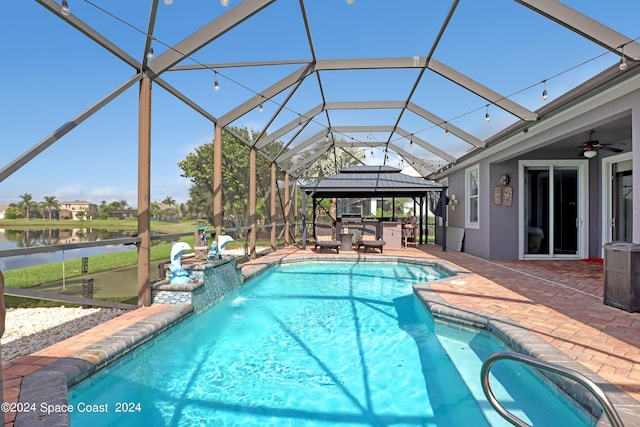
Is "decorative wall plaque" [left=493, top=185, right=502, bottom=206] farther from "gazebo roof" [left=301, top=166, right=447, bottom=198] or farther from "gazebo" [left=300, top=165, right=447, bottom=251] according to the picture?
"gazebo roof" [left=301, top=166, right=447, bottom=198]

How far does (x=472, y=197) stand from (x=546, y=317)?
25.1 ft

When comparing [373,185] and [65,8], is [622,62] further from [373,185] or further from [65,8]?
[373,185]

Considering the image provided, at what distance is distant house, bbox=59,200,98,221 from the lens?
9266 millimetres

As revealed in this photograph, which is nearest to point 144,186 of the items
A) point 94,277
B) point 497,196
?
point 94,277

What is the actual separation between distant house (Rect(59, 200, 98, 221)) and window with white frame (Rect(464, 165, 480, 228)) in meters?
11.2

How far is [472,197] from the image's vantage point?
11.4m

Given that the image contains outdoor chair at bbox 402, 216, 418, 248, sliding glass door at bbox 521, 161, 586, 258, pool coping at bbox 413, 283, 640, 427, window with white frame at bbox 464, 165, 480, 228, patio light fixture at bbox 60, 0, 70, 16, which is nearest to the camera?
pool coping at bbox 413, 283, 640, 427

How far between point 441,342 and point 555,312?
1531 millimetres

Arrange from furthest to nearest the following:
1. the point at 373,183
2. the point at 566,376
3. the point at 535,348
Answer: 1. the point at 373,183
2. the point at 535,348
3. the point at 566,376

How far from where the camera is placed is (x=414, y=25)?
7012mm

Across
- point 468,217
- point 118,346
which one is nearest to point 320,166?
point 468,217

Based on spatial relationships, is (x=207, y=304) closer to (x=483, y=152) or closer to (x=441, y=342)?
(x=441, y=342)

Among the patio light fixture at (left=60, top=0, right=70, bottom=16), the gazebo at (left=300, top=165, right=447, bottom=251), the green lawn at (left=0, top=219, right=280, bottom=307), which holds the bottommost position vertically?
the green lawn at (left=0, top=219, right=280, bottom=307)

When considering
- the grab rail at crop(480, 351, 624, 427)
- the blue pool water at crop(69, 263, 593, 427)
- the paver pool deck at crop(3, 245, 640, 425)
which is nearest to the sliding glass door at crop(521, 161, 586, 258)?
the paver pool deck at crop(3, 245, 640, 425)
